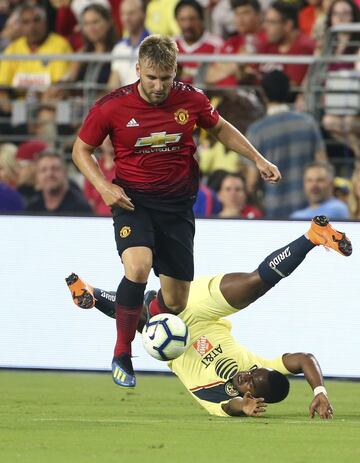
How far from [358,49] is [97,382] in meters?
5.76

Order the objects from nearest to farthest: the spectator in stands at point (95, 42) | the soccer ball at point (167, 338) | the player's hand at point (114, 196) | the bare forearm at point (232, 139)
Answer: the soccer ball at point (167, 338)
the player's hand at point (114, 196)
the bare forearm at point (232, 139)
the spectator in stands at point (95, 42)

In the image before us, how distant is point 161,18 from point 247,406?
965cm

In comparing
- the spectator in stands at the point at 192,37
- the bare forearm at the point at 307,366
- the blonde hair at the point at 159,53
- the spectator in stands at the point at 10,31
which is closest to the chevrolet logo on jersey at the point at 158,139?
the blonde hair at the point at 159,53

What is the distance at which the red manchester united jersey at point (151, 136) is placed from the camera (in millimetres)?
9508

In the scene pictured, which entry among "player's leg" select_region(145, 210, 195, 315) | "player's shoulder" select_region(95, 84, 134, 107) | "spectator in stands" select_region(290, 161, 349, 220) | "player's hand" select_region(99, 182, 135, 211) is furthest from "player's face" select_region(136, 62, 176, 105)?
"spectator in stands" select_region(290, 161, 349, 220)

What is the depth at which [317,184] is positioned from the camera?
13.6 metres

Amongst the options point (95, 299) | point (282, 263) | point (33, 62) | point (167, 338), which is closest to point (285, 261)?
A: point (282, 263)

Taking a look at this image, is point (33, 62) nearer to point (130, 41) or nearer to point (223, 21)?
point (130, 41)

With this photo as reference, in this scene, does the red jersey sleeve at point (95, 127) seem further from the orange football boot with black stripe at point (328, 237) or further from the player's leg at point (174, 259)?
the orange football boot with black stripe at point (328, 237)

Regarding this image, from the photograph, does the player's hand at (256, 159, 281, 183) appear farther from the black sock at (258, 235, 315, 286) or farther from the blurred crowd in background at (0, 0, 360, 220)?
the blurred crowd in background at (0, 0, 360, 220)

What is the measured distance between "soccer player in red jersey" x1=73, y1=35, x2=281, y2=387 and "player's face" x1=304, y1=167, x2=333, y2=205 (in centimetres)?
361

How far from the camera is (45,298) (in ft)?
41.7

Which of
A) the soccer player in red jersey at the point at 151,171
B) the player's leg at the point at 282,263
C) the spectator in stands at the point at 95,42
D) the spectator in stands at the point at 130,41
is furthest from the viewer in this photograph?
the spectator in stands at the point at 95,42

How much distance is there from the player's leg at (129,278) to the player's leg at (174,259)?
32 cm
